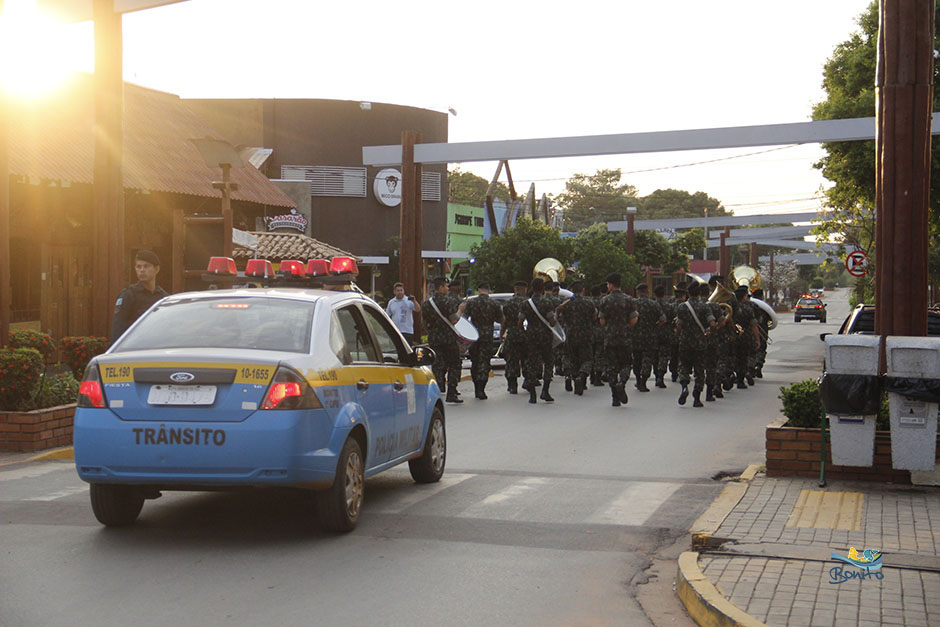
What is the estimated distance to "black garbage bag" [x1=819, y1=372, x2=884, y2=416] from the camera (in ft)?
28.6

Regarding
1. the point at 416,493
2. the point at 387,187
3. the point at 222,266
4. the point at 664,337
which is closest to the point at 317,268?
the point at 222,266

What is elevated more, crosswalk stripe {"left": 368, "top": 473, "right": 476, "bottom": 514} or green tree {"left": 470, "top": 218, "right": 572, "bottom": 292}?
green tree {"left": 470, "top": 218, "right": 572, "bottom": 292}

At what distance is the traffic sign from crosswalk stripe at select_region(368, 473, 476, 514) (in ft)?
70.0

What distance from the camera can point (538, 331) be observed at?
1762 cm

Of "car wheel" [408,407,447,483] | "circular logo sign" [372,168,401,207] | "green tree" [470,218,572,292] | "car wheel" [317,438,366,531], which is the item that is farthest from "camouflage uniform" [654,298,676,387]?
"circular logo sign" [372,168,401,207]

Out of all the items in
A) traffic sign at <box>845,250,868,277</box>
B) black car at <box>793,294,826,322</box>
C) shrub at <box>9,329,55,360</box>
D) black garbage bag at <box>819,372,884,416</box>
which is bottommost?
black car at <box>793,294,826,322</box>

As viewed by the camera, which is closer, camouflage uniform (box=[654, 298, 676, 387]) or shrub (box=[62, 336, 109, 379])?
shrub (box=[62, 336, 109, 379])

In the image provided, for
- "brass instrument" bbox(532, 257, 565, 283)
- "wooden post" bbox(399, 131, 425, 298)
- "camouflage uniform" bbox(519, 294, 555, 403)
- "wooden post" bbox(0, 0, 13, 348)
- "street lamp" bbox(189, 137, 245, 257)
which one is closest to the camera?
"wooden post" bbox(0, 0, 13, 348)

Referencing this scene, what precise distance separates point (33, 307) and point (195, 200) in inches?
169

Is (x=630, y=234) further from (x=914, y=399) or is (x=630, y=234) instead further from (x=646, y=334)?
(x=914, y=399)

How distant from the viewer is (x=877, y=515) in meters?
7.81

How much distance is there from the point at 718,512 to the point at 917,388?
6.21 ft

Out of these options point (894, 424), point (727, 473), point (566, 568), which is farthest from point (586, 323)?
point (566, 568)

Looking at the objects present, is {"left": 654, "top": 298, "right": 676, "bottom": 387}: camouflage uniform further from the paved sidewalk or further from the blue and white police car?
the blue and white police car
